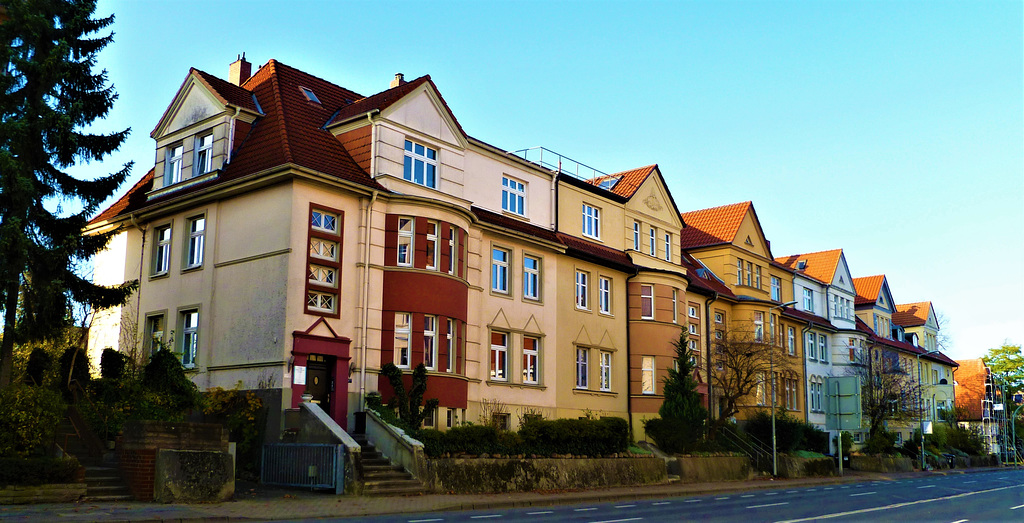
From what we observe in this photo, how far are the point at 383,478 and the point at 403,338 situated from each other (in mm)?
5795

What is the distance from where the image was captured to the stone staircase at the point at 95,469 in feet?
63.2

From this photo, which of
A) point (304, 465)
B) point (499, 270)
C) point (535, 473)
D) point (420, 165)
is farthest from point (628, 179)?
point (304, 465)

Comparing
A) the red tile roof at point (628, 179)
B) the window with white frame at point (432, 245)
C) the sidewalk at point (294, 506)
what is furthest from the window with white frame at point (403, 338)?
the red tile roof at point (628, 179)

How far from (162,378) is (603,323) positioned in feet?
60.4

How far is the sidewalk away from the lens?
1683 cm

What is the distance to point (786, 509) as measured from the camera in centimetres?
2225

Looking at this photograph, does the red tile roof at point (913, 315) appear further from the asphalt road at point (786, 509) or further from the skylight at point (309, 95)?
the skylight at point (309, 95)

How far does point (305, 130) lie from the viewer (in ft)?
95.0

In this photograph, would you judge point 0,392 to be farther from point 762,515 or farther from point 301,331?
point 762,515

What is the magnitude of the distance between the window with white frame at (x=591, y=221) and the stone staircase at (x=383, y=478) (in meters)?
16.3

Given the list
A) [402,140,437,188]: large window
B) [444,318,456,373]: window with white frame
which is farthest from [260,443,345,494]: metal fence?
[402,140,437,188]: large window

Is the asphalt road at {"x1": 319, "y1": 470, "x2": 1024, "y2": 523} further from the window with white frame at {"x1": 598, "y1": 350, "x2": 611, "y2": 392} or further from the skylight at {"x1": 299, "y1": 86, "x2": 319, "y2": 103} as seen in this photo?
the skylight at {"x1": 299, "y1": 86, "x2": 319, "y2": 103}

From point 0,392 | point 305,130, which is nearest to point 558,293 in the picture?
point 305,130

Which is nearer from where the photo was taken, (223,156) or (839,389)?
(223,156)
